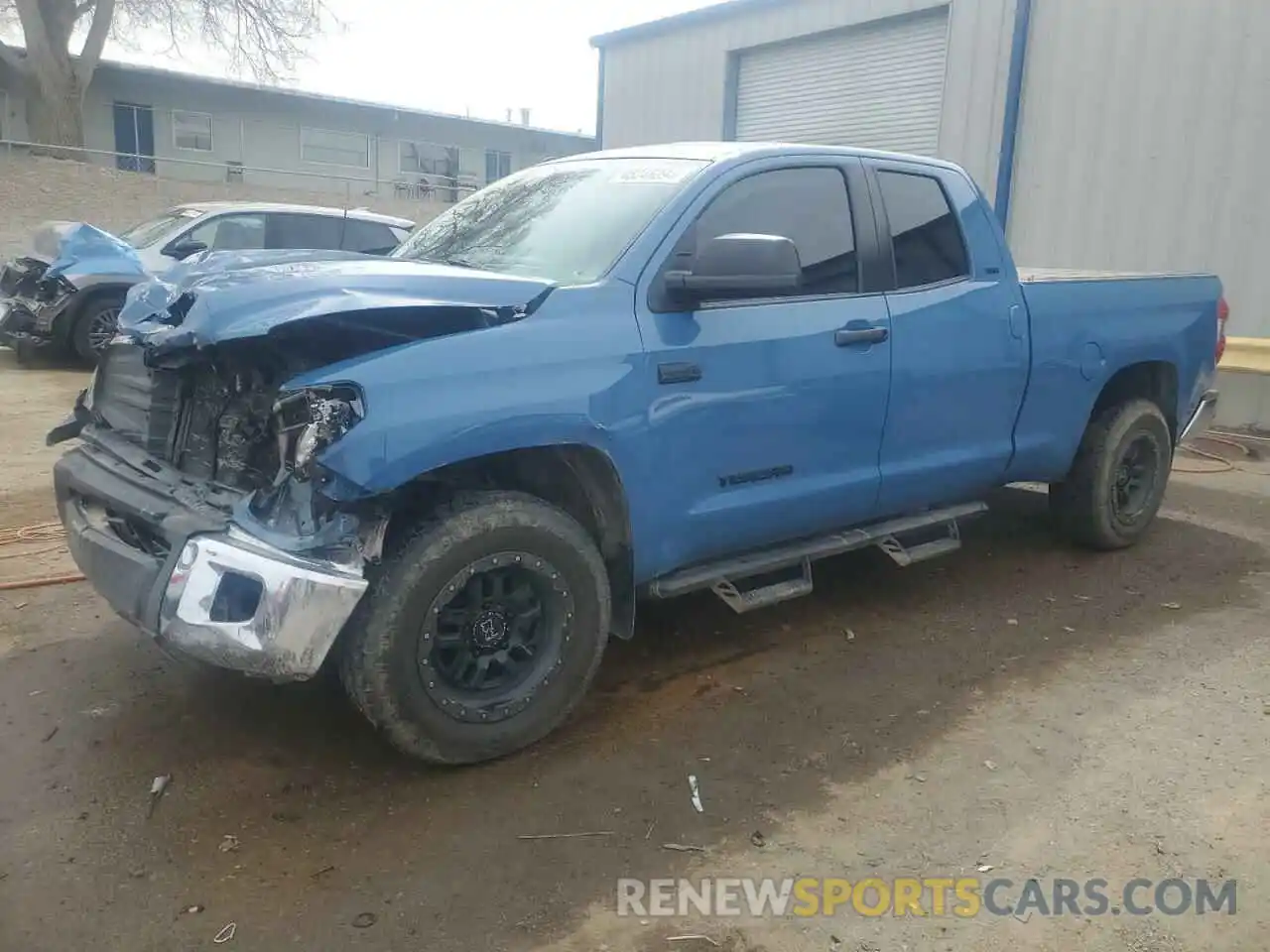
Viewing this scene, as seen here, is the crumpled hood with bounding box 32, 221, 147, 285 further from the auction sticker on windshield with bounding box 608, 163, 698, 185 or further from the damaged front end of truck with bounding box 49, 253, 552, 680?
the auction sticker on windshield with bounding box 608, 163, 698, 185

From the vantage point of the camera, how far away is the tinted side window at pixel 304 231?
1069 centimetres

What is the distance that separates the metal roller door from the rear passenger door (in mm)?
7431

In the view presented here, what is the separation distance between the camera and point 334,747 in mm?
3312

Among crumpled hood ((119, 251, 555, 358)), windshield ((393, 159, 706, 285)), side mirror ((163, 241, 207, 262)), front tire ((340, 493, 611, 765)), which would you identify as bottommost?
front tire ((340, 493, 611, 765))

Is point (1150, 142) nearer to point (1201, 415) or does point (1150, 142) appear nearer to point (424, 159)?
point (1201, 415)

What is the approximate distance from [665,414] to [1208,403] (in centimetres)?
390

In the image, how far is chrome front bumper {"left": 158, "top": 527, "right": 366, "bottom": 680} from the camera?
2715 mm

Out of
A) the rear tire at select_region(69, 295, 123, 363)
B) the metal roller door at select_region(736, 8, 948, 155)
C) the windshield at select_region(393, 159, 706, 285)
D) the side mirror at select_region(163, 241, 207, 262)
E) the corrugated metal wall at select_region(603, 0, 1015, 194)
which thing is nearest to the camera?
the windshield at select_region(393, 159, 706, 285)

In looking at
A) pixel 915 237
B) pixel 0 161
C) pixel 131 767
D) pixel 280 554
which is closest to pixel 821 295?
pixel 915 237

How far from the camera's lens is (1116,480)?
5.41 meters

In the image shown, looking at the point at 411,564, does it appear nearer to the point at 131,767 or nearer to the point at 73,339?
the point at 131,767

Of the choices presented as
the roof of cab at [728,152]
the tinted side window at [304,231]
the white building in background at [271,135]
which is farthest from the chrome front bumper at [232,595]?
the white building in background at [271,135]

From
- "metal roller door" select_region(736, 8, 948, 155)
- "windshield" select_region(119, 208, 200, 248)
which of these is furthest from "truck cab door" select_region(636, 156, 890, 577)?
"windshield" select_region(119, 208, 200, 248)

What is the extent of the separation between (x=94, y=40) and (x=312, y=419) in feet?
85.2
